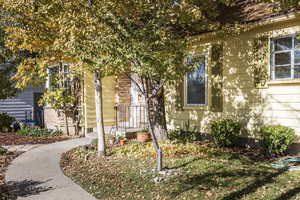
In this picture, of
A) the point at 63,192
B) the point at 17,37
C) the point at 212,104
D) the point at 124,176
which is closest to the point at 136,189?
the point at 124,176

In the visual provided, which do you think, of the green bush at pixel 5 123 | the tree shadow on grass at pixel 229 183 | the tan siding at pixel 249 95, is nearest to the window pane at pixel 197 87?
the tan siding at pixel 249 95

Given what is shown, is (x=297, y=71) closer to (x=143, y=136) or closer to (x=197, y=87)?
(x=197, y=87)

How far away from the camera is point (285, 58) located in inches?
309

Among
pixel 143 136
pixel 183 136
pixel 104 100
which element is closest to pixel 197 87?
pixel 183 136

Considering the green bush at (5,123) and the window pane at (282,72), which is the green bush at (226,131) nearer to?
the window pane at (282,72)

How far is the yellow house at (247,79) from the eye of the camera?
7684 mm

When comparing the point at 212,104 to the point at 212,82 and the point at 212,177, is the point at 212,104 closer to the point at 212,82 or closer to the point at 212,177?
the point at 212,82

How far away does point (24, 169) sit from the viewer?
22.7ft

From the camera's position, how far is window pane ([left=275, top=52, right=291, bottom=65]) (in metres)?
7.81

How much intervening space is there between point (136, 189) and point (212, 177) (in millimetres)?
1511

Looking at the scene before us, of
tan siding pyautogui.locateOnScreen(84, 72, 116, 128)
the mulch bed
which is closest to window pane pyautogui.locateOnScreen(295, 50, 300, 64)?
tan siding pyautogui.locateOnScreen(84, 72, 116, 128)

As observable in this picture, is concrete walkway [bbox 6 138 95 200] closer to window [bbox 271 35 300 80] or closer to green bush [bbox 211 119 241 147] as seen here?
green bush [bbox 211 119 241 147]

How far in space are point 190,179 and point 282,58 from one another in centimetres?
455

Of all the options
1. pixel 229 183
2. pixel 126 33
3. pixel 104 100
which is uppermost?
pixel 126 33
